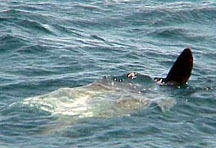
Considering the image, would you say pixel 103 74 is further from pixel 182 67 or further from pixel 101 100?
pixel 101 100

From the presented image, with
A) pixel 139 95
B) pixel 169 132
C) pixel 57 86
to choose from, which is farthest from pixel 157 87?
pixel 169 132

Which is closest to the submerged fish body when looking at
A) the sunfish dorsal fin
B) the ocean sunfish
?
the ocean sunfish

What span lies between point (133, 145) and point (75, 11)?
44.6 ft

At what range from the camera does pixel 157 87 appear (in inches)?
575

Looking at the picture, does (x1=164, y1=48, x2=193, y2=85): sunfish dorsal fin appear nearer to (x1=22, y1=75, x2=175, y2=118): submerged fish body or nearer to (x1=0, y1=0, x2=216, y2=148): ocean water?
(x1=0, y1=0, x2=216, y2=148): ocean water

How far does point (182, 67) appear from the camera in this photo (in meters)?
14.3

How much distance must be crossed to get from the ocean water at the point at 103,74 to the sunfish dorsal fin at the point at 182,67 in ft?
0.77

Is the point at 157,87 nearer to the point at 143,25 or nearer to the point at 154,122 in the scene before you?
the point at 154,122

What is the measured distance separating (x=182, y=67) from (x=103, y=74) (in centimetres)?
229

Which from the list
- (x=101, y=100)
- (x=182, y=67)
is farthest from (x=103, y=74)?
(x=101, y=100)

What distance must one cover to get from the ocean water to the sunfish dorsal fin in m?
0.23

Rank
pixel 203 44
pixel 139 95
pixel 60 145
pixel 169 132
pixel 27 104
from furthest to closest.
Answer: pixel 203 44, pixel 139 95, pixel 27 104, pixel 169 132, pixel 60 145

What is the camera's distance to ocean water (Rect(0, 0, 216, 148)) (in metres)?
11.6

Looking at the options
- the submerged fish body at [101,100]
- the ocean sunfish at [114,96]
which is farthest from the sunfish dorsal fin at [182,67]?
the submerged fish body at [101,100]
